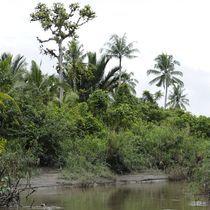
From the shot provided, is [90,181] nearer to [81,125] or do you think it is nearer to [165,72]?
[81,125]

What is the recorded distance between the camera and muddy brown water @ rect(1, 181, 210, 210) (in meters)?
19.6

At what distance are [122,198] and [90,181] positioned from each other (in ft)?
22.4

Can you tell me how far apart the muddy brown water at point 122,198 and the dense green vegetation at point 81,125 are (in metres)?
1.32

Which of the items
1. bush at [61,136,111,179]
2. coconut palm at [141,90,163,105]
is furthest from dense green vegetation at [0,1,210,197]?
coconut palm at [141,90,163,105]

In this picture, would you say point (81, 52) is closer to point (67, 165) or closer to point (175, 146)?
point (175, 146)

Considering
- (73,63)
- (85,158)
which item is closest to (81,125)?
(85,158)

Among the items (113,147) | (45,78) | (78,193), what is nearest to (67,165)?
(113,147)

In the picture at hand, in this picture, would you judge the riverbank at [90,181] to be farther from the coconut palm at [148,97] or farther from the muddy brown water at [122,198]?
the coconut palm at [148,97]

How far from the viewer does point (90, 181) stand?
29.4m

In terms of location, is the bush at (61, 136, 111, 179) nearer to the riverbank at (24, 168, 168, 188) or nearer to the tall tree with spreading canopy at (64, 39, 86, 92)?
the riverbank at (24, 168, 168, 188)

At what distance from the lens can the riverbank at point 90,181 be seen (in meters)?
28.0

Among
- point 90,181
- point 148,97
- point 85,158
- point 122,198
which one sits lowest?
point 122,198

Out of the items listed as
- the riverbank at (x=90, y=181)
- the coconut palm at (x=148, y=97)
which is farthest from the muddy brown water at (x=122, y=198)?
the coconut palm at (x=148, y=97)

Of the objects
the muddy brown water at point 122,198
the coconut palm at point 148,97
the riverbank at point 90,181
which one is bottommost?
the muddy brown water at point 122,198
